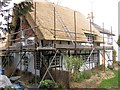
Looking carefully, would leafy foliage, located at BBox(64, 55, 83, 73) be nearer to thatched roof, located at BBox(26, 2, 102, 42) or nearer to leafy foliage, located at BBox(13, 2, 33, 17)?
thatched roof, located at BBox(26, 2, 102, 42)

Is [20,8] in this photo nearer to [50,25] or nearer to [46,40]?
[46,40]

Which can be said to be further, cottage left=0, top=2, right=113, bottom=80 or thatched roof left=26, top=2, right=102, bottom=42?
thatched roof left=26, top=2, right=102, bottom=42

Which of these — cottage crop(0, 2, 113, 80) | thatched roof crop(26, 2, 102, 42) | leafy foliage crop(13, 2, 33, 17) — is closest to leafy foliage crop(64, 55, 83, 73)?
cottage crop(0, 2, 113, 80)

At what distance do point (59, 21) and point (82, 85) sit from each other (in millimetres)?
7826

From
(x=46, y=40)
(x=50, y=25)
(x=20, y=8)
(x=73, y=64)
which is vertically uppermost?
(x=50, y=25)

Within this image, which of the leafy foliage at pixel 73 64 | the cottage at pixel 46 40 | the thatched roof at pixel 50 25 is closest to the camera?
the leafy foliage at pixel 73 64

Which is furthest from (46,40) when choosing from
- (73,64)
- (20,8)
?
(20,8)

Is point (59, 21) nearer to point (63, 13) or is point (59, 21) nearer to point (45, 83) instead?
point (63, 13)

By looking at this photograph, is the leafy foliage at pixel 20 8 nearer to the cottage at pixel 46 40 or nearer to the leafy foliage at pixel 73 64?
the cottage at pixel 46 40

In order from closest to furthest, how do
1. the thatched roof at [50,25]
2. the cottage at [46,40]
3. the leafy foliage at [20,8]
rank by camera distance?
1. the leafy foliage at [20,8]
2. the cottage at [46,40]
3. the thatched roof at [50,25]

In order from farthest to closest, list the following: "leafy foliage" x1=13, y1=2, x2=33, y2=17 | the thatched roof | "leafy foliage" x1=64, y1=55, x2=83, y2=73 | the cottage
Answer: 1. the thatched roof
2. the cottage
3. "leafy foliage" x1=64, y1=55, x2=83, y2=73
4. "leafy foliage" x1=13, y1=2, x2=33, y2=17

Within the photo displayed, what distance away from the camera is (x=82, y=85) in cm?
1291

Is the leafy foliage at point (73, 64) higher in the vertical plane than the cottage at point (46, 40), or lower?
lower

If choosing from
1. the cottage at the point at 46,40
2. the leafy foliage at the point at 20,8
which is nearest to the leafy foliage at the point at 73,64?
the cottage at the point at 46,40
